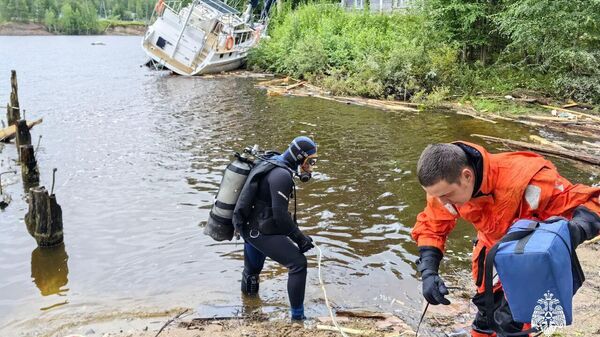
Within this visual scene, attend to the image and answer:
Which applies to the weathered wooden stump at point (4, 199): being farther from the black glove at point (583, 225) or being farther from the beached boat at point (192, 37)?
the beached boat at point (192, 37)

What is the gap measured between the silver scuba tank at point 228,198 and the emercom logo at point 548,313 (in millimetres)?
3129

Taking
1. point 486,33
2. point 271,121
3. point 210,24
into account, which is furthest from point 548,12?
point 210,24

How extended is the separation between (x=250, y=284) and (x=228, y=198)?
150 centimetres

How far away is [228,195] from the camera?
505 centimetres

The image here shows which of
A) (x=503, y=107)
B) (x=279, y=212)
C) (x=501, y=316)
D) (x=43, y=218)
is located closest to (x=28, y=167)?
(x=43, y=218)

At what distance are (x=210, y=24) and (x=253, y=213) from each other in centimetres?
2693

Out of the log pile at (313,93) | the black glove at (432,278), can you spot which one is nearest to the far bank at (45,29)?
the log pile at (313,93)

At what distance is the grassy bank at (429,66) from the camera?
18.5 meters

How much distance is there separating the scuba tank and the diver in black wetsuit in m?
0.14

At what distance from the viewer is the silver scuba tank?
5.00 m

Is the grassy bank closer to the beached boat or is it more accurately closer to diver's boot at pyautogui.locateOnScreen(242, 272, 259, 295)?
the beached boat

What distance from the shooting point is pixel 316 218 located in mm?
8688

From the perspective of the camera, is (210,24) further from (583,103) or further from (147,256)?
(147,256)

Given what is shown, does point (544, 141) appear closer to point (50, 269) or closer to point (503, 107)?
point (503, 107)
